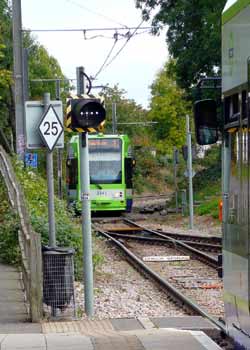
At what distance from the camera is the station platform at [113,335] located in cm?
877

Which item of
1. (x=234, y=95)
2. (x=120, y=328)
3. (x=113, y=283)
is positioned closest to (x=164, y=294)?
(x=113, y=283)

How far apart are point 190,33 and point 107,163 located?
748 cm

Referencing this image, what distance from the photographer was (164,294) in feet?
47.7

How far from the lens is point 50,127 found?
1120 centimetres

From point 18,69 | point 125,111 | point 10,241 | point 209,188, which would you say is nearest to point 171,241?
point 18,69

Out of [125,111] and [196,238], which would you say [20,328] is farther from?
[125,111]

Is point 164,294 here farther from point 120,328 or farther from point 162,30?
point 162,30

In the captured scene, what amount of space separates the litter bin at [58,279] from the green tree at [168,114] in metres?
47.9

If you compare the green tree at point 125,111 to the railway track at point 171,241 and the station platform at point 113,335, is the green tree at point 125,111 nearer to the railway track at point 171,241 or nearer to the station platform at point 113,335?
the railway track at point 171,241

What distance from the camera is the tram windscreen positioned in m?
36.3

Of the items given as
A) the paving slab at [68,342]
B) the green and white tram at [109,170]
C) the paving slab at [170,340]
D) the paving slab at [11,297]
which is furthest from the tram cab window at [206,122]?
the green and white tram at [109,170]

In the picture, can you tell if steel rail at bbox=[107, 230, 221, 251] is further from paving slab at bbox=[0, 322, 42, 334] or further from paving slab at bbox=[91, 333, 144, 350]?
paving slab at bbox=[91, 333, 144, 350]

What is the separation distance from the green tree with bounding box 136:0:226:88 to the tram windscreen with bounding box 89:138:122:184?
5421mm

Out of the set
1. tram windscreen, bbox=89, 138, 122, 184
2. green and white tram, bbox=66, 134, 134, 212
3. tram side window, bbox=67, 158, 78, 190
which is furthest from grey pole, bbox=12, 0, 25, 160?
tram windscreen, bbox=89, 138, 122, 184
